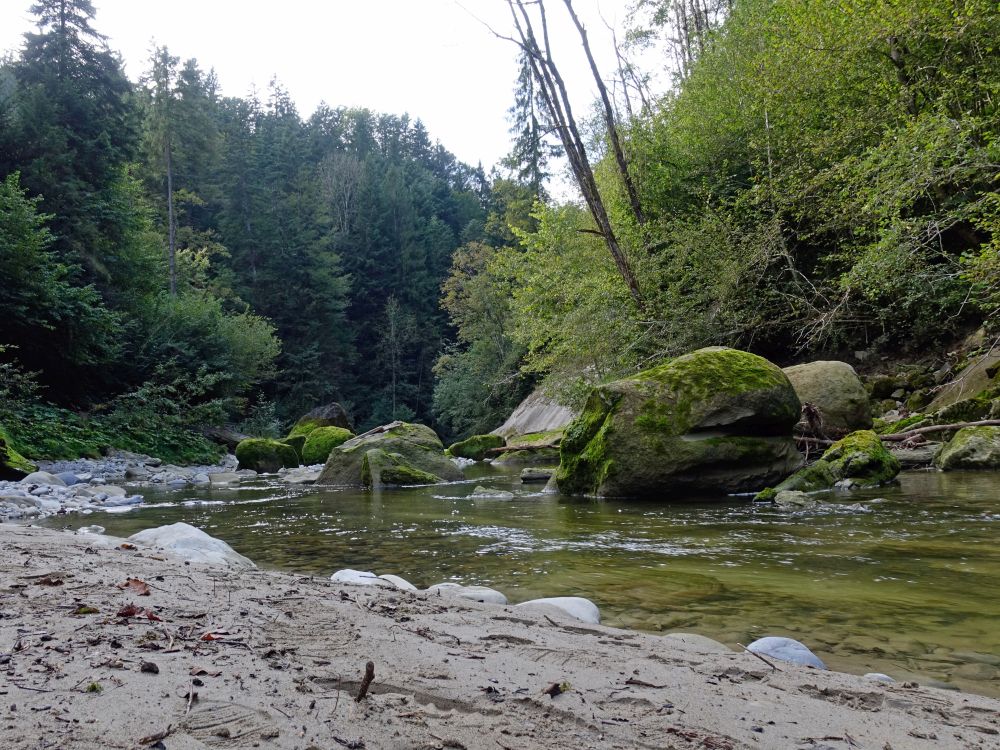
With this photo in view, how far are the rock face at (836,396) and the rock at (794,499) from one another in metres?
3.67

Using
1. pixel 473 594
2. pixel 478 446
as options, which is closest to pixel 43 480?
pixel 473 594

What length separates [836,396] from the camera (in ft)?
34.9

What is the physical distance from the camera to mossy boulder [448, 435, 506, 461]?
2114 centimetres

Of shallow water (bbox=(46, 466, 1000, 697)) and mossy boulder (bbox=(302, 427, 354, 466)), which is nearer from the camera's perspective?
shallow water (bbox=(46, 466, 1000, 697))

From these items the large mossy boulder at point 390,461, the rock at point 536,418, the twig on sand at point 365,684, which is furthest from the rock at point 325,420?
the twig on sand at point 365,684

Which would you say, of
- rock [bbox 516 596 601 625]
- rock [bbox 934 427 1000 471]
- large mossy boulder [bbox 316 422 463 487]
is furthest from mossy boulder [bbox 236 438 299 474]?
rock [bbox 516 596 601 625]

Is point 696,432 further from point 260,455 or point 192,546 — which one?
point 260,455

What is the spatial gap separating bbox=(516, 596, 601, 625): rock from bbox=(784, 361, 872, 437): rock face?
27.8 feet

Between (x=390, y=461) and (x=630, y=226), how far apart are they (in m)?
8.91

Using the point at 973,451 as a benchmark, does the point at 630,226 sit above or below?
above

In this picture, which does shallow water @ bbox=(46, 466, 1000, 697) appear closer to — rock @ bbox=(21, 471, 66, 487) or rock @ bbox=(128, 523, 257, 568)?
rock @ bbox=(128, 523, 257, 568)

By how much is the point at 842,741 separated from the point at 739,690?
350 millimetres

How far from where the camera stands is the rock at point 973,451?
8336 millimetres

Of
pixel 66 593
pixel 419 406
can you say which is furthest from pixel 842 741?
pixel 419 406
